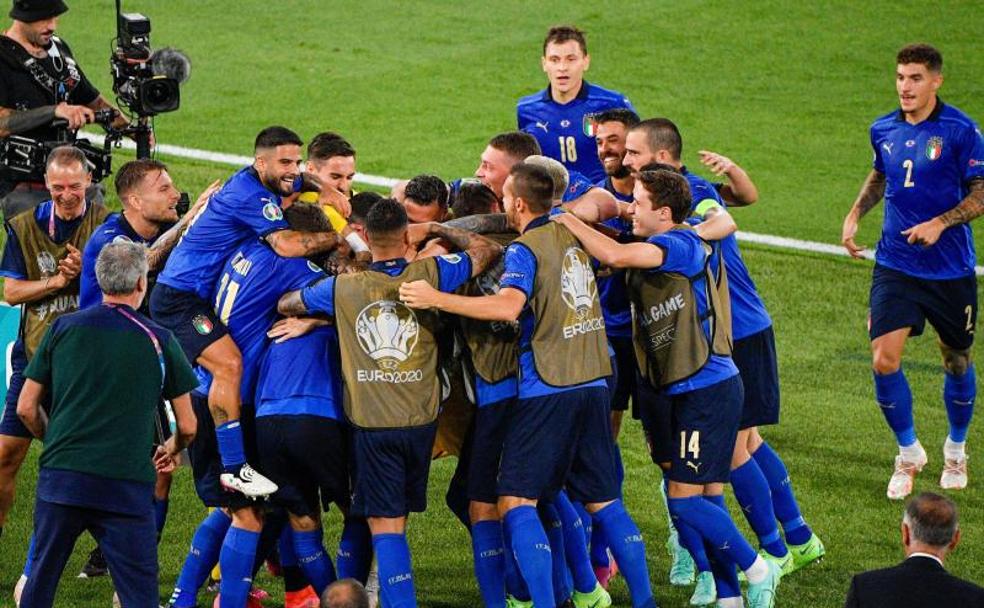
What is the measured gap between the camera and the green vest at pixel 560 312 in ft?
27.0

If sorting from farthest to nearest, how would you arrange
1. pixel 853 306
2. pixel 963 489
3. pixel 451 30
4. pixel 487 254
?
1. pixel 451 30
2. pixel 853 306
3. pixel 963 489
4. pixel 487 254

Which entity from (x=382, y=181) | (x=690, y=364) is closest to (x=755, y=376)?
(x=690, y=364)

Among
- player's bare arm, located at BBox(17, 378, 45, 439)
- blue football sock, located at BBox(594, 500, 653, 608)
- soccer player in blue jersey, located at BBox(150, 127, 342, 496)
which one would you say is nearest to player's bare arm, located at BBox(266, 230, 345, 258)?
soccer player in blue jersey, located at BBox(150, 127, 342, 496)

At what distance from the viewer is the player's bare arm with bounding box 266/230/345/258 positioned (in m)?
8.48

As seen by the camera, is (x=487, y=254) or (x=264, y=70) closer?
(x=487, y=254)

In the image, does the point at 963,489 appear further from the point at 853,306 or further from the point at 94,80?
the point at 94,80

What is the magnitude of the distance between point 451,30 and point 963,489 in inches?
508

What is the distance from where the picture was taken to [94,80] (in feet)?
66.9

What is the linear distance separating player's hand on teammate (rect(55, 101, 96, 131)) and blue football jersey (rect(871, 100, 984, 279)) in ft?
17.3

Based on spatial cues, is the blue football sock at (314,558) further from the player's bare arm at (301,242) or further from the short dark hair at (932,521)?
the short dark hair at (932,521)

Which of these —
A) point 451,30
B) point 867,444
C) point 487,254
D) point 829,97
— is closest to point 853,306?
point 867,444

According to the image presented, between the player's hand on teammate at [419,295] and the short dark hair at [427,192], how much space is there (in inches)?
41.5

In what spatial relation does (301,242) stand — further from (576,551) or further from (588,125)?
(588,125)

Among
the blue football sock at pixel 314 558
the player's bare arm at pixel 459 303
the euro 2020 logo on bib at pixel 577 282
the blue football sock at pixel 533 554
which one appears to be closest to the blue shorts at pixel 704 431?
the euro 2020 logo on bib at pixel 577 282
